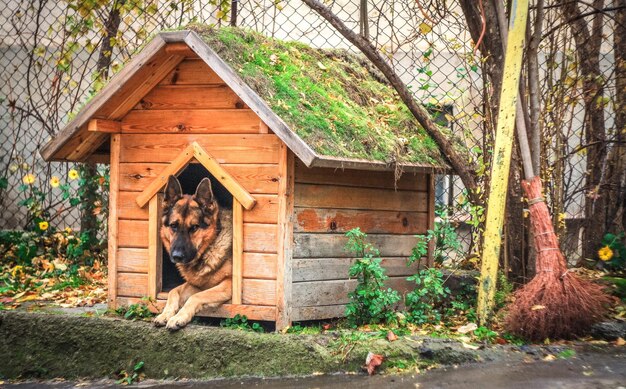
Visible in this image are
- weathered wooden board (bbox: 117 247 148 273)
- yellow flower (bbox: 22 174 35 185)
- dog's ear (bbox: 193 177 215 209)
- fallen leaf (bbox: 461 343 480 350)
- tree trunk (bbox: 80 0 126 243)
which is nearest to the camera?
fallen leaf (bbox: 461 343 480 350)

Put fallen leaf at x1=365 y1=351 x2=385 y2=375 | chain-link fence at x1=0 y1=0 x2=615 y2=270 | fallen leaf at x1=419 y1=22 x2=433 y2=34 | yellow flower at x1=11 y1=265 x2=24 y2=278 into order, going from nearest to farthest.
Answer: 1. fallen leaf at x1=365 y1=351 x2=385 y2=375
2. fallen leaf at x1=419 y1=22 x2=433 y2=34
3. chain-link fence at x1=0 y1=0 x2=615 y2=270
4. yellow flower at x1=11 y1=265 x2=24 y2=278

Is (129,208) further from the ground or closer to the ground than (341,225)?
further from the ground

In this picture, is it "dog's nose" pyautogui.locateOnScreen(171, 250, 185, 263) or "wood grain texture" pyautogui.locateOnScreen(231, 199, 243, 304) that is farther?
"dog's nose" pyautogui.locateOnScreen(171, 250, 185, 263)

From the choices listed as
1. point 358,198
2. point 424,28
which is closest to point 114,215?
point 358,198

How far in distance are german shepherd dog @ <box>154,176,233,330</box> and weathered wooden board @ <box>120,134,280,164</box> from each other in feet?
0.79

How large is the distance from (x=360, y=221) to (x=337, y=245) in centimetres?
31

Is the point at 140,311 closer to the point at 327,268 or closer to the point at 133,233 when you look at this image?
the point at 133,233

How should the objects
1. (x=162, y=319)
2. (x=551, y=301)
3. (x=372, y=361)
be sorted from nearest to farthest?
1. (x=372, y=361)
2. (x=551, y=301)
3. (x=162, y=319)

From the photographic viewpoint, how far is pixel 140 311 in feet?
18.2

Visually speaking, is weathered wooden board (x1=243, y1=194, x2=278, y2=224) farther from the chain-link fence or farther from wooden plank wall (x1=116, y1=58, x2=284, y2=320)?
the chain-link fence

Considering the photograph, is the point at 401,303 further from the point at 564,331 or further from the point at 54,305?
the point at 54,305

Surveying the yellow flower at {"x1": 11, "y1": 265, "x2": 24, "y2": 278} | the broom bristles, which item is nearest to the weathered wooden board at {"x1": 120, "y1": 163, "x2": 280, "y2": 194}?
the broom bristles

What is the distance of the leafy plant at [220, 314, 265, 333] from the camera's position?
5.18 m

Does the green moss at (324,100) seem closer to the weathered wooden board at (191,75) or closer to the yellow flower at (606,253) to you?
the weathered wooden board at (191,75)
